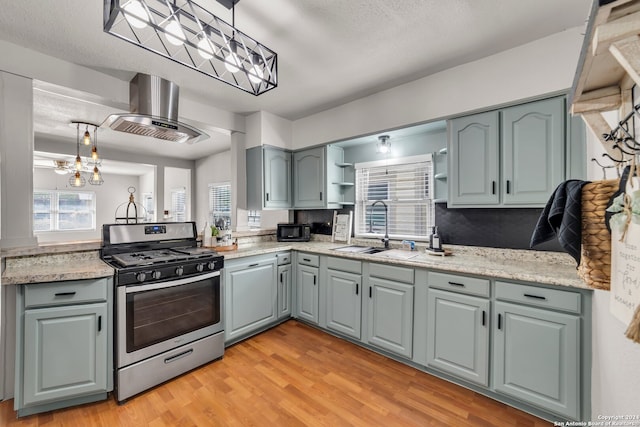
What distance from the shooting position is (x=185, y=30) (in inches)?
71.4

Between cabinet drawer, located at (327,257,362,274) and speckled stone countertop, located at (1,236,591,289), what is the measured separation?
Result: 0.08 metres

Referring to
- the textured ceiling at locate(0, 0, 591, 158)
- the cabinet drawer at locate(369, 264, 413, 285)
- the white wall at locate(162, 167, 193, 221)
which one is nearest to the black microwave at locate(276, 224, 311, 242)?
the cabinet drawer at locate(369, 264, 413, 285)

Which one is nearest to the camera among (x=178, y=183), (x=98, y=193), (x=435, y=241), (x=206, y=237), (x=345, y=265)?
(x=435, y=241)

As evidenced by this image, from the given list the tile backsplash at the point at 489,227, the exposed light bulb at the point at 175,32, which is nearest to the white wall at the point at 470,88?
the tile backsplash at the point at 489,227

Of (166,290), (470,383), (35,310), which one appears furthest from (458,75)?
(35,310)

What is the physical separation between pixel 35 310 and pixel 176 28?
194 cm

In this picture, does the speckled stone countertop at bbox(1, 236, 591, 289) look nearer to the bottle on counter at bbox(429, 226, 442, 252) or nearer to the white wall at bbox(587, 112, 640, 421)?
the bottle on counter at bbox(429, 226, 442, 252)

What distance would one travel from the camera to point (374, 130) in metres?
2.92

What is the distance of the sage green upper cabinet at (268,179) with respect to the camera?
342 cm

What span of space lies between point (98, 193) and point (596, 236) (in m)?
→ 10.2

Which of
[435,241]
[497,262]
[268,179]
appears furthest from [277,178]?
[497,262]

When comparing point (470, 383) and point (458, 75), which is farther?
point (458, 75)

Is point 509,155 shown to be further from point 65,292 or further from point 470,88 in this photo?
point 65,292

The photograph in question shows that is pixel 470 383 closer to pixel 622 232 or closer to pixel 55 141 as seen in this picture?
pixel 622 232
